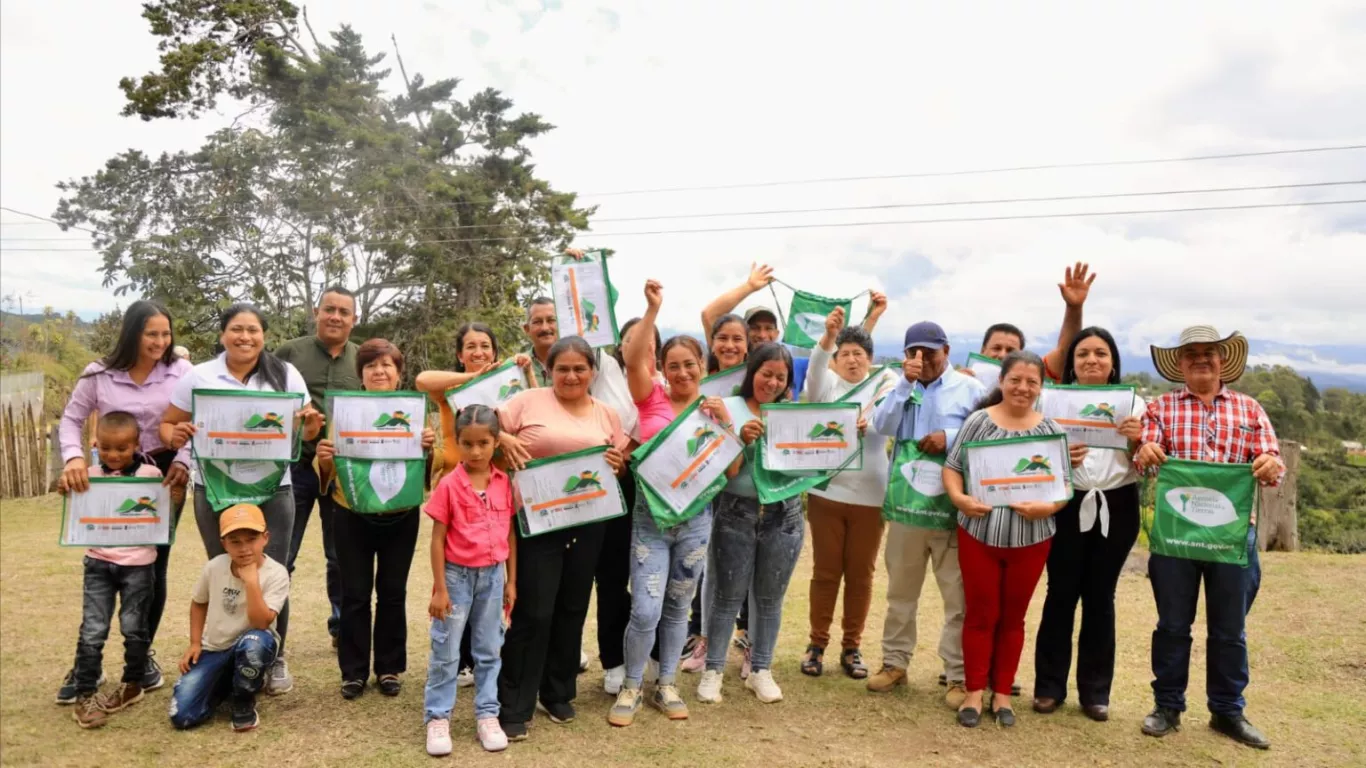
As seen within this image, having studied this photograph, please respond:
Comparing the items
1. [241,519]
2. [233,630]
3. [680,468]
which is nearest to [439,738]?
[233,630]

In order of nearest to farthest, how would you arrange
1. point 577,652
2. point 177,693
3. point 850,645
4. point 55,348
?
point 177,693 → point 577,652 → point 850,645 → point 55,348

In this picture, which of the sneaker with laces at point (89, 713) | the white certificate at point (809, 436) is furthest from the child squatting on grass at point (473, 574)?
the sneaker with laces at point (89, 713)

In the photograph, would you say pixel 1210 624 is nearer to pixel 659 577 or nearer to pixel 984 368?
pixel 984 368

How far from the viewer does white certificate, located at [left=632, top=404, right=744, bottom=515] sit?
14.8 feet

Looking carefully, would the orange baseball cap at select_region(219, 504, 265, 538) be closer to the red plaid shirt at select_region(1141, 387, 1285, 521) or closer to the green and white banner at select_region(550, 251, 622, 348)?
the green and white banner at select_region(550, 251, 622, 348)

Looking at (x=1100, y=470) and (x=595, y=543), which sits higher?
(x=1100, y=470)

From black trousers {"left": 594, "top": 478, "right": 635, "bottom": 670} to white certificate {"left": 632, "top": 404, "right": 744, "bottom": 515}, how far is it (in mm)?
289

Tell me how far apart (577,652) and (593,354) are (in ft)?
5.30

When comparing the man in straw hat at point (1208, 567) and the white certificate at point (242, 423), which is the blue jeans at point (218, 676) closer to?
the white certificate at point (242, 423)

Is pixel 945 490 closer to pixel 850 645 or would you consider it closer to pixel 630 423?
pixel 850 645

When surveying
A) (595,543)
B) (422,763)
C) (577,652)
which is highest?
(595,543)

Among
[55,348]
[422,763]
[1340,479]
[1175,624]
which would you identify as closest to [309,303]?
[55,348]

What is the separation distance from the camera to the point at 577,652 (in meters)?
4.71

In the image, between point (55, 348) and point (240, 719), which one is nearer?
point (240, 719)
